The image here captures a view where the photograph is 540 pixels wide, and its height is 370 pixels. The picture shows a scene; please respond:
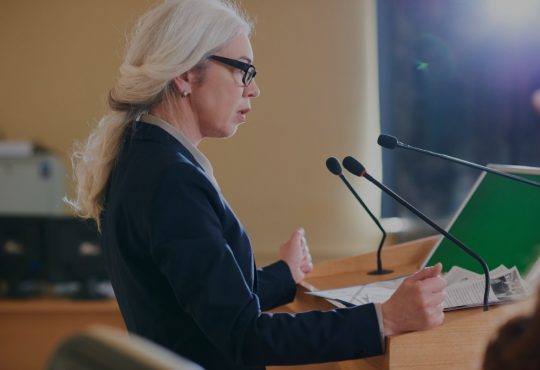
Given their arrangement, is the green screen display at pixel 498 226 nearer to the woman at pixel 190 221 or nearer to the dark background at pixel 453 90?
the woman at pixel 190 221

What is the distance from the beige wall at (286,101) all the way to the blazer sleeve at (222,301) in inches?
115

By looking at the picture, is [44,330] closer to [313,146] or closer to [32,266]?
[32,266]

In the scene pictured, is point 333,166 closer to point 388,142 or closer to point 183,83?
point 388,142

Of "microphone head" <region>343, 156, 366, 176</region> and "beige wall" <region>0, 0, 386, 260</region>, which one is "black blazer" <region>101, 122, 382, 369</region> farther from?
"beige wall" <region>0, 0, 386, 260</region>

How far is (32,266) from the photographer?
14.3 ft

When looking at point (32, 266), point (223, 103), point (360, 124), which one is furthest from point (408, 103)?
point (223, 103)

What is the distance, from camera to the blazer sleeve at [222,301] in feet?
4.70

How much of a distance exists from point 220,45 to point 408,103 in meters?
2.67

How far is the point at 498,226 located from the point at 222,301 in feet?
2.62

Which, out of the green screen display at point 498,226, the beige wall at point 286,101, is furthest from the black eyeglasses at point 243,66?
the beige wall at point 286,101

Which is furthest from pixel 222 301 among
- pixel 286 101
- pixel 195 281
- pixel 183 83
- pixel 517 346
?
pixel 286 101

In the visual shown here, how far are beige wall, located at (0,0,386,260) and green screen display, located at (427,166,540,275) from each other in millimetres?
2299

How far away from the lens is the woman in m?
1.45

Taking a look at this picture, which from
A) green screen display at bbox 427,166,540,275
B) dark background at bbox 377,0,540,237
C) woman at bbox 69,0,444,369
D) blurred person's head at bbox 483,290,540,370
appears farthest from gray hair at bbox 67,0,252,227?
dark background at bbox 377,0,540,237
